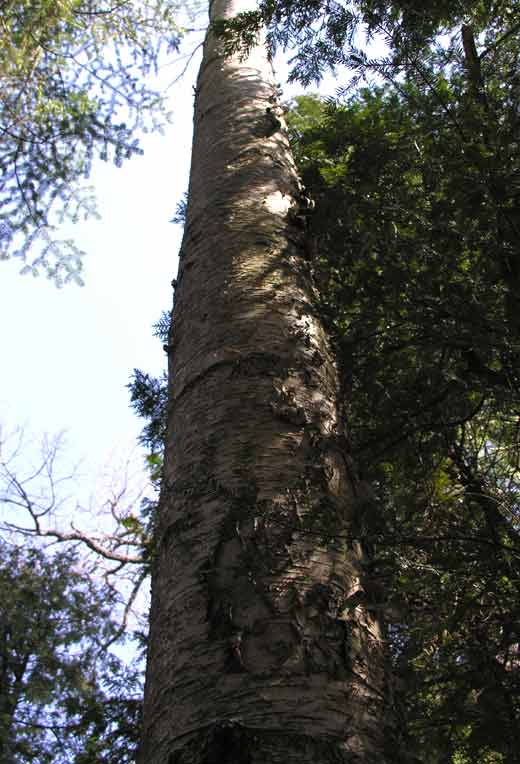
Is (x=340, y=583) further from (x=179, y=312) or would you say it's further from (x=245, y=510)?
(x=179, y=312)

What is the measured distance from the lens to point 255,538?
1.59 meters

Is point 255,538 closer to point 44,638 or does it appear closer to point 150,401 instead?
point 150,401

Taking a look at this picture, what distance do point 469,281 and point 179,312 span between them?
3.55ft

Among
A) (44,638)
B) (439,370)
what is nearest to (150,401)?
(439,370)

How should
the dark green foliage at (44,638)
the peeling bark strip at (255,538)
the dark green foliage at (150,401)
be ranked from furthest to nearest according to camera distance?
1. the dark green foliage at (44,638)
2. the dark green foliage at (150,401)
3. the peeling bark strip at (255,538)

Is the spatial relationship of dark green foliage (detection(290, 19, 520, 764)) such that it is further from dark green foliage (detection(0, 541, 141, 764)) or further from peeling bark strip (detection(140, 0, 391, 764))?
dark green foliage (detection(0, 541, 141, 764))

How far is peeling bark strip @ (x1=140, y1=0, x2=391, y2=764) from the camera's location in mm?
1291

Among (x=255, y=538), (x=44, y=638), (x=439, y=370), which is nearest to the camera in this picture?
(x=255, y=538)

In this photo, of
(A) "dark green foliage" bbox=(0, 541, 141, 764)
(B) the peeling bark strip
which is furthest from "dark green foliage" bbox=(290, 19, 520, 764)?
(A) "dark green foliage" bbox=(0, 541, 141, 764)

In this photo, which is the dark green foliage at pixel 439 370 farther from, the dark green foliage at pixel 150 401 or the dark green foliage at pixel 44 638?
the dark green foliage at pixel 44 638

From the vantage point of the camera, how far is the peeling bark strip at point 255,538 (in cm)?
129

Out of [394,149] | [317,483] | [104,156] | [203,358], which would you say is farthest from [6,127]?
[317,483]

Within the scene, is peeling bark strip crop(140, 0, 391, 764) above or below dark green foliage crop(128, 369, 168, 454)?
below

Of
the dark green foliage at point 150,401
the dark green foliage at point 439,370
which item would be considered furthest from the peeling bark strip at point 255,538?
the dark green foliage at point 150,401
